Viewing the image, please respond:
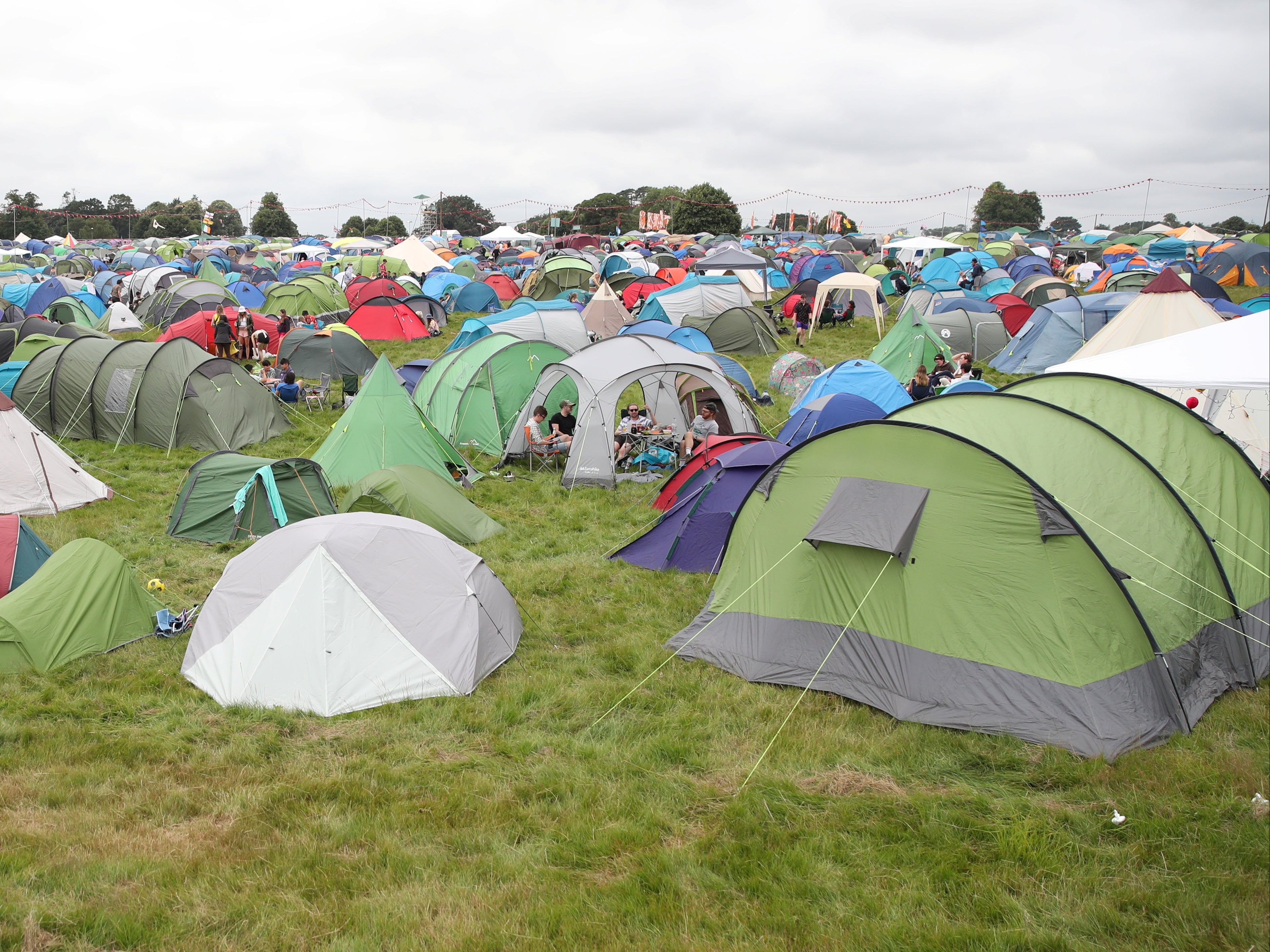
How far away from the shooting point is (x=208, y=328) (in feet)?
71.7

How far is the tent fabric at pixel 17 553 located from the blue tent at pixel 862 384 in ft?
36.4

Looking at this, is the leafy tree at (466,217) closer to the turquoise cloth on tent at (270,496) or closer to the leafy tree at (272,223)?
the leafy tree at (272,223)

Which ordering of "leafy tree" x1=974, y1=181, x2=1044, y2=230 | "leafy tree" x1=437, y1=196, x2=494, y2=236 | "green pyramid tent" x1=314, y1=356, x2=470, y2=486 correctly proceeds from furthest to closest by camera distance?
"leafy tree" x1=437, y1=196, x2=494, y2=236
"leafy tree" x1=974, y1=181, x2=1044, y2=230
"green pyramid tent" x1=314, y1=356, x2=470, y2=486

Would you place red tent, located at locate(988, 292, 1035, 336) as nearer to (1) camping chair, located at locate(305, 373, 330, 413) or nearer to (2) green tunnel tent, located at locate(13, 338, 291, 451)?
(1) camping chair, located at locate(305, 373, 330, 413)

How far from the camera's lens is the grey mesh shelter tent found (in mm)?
13445

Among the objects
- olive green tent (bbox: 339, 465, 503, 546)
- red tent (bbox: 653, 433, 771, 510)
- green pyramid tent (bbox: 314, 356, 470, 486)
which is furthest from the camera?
green pyramid tent (bbox: 314, 356, 470, 486)

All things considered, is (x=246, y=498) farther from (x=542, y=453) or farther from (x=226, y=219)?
(x=226, y=219)

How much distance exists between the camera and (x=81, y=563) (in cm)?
810

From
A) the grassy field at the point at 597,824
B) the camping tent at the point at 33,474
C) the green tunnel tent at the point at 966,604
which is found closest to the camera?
the grassy field at the point at 597,824

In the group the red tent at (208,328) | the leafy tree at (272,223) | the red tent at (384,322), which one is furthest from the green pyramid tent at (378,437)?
the leafy tree at (272,223)

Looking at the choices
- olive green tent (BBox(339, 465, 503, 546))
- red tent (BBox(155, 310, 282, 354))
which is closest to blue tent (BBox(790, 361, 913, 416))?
olive green tent (BBox(339, 465, 503, 546))

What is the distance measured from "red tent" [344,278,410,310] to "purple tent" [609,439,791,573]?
20.7 meters

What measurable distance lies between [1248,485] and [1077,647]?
2.74 m

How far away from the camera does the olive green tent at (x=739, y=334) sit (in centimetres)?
2405
